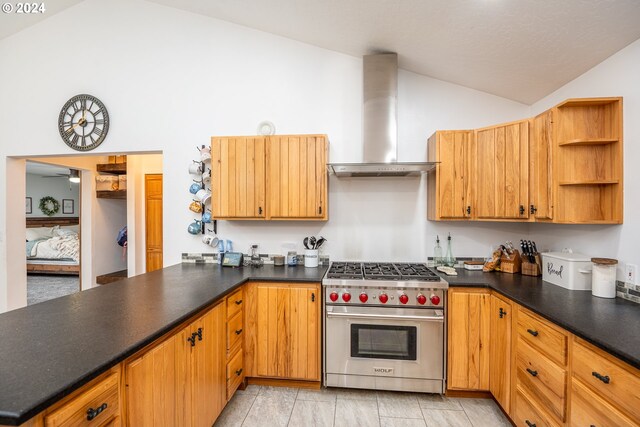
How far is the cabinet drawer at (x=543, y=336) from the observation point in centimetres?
Answer: 148

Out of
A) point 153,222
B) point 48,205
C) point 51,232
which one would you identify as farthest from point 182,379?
point 48,205

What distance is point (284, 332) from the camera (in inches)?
91.4

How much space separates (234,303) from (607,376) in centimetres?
209

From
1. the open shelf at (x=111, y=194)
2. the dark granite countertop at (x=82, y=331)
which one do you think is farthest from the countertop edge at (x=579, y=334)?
the open shelf at (x=111, y=194)

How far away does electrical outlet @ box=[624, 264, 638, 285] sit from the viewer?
5.68 ft

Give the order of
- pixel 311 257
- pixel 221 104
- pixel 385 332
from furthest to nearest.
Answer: pixel 221 104 < pixel 311 257 < pixel 385 332

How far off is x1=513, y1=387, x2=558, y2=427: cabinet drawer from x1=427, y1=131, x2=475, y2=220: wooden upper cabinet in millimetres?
1316

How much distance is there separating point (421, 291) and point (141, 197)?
173 inches

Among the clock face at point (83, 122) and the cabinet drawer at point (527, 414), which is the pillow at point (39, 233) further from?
the cabinet drawer at point (527, 414)

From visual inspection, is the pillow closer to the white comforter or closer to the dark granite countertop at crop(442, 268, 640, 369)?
the white comforter

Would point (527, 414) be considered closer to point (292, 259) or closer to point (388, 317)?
point (388, 317)

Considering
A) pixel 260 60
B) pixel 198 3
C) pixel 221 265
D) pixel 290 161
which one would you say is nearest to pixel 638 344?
pixel 290 161

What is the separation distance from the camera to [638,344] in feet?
3.91

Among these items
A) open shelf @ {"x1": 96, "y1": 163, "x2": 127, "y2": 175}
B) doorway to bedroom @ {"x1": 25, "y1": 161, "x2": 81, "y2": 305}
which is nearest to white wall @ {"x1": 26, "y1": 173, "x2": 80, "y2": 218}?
doorway to bedroom @ {"x1": 25, "y1": 161, "x2": 81, "y2": 305}
